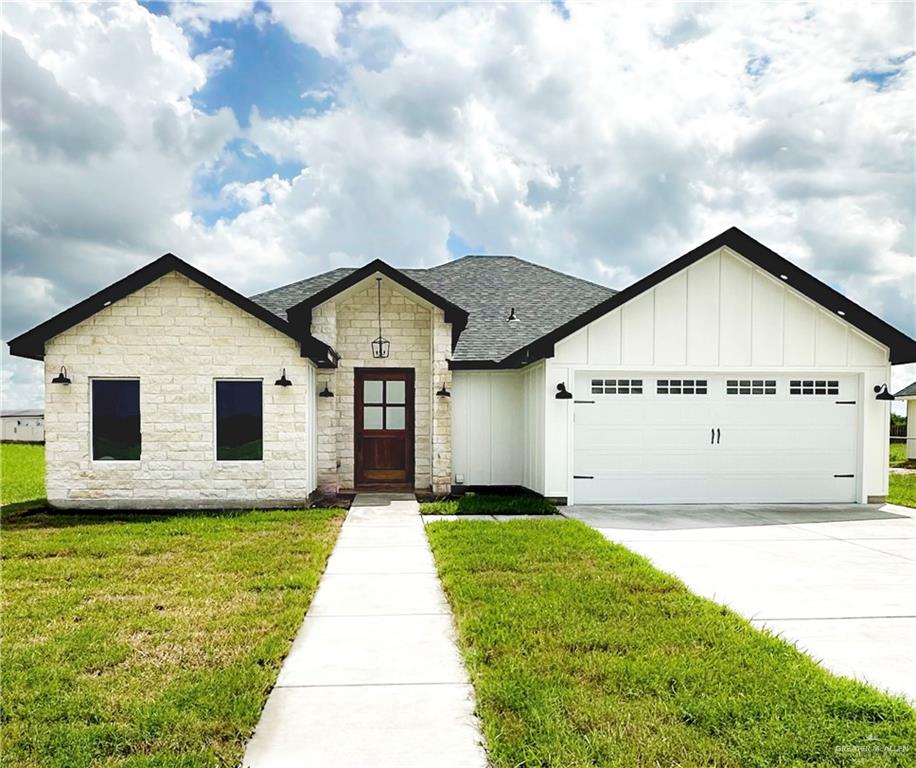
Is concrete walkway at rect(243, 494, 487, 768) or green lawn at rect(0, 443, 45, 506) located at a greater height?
concrete walkway at rect(243, 494, 487, 768)

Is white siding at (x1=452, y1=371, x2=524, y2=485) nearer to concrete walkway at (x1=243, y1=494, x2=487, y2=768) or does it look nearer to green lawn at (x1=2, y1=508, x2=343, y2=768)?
green lawn at (x1=2, y1=508, x2=343, y2=768)

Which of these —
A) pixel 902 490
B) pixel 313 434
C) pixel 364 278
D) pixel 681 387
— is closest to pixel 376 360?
pixel 364 278

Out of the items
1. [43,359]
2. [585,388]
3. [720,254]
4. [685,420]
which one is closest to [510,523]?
[585,388]

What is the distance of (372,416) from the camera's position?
14.1 m

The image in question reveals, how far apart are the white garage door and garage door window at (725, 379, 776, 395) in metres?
0.02

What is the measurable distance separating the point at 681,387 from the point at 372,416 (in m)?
5.81

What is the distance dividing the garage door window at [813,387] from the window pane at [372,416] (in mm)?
7495

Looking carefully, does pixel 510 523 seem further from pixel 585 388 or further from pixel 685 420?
pixel 685 420

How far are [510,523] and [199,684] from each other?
19.8ft

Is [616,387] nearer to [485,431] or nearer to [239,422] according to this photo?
[485,431]

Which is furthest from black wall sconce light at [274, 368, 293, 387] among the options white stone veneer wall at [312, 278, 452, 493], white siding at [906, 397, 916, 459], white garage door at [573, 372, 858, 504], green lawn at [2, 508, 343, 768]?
white siding at [906, 397, 916, 459]

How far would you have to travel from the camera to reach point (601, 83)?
11.6m

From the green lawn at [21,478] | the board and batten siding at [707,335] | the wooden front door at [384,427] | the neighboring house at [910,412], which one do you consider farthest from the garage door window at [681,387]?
the neighboring house at [910,412]

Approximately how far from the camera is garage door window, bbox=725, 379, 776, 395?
1236cm
